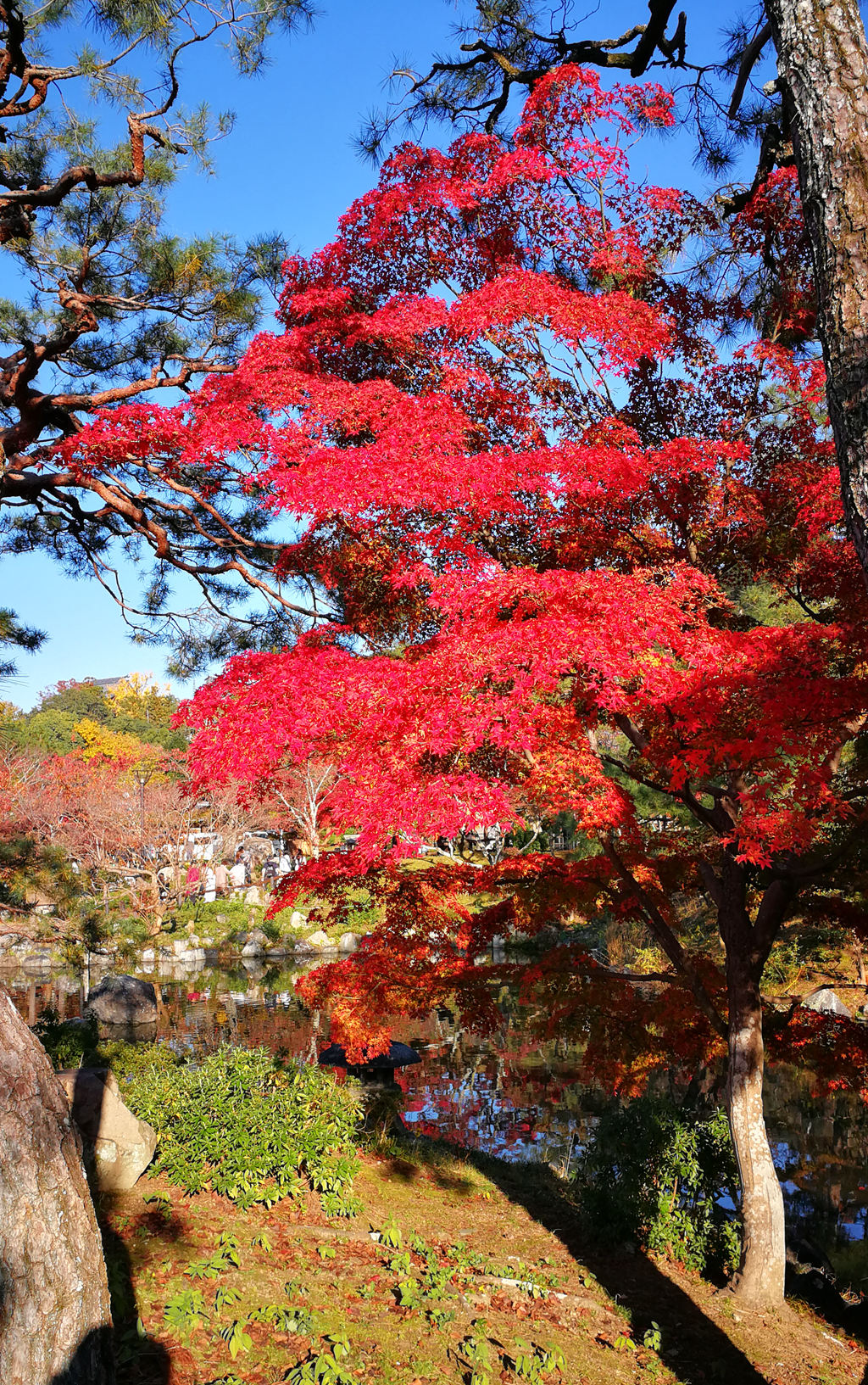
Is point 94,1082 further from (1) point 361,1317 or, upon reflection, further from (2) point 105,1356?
(2) point 105,1356

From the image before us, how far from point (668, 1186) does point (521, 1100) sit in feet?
15.0

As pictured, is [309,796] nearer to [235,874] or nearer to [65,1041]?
[235,874]

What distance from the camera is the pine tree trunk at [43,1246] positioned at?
7.80 feet

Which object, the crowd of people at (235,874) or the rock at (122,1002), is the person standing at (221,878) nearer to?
the crowd of people at (235,874)

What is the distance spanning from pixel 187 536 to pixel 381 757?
4821 mm

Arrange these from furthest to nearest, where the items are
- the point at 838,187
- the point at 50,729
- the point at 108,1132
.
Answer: the point at 50,729, the point at 108,1132, the point at 838,187

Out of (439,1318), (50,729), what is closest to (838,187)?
(439,1318)

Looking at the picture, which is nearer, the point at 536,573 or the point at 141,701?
the point at 536,573

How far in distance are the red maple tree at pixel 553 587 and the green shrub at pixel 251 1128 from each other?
64cm

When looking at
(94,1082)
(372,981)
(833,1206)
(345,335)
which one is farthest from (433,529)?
(833,1206)

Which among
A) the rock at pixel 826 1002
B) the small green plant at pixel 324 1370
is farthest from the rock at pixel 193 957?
the small green plant at pixel 324 1370

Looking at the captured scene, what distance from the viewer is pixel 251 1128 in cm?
574

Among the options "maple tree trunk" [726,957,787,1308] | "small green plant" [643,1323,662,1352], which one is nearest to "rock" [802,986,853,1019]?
"maple tree trunk" [726,957,787,1308]

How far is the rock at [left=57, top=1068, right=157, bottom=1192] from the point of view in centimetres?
514
